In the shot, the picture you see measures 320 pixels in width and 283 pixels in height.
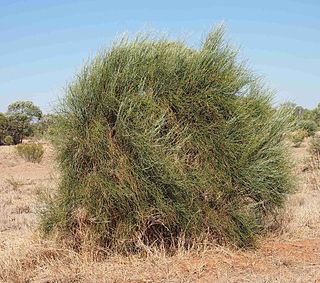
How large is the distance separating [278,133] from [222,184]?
5.90 feet

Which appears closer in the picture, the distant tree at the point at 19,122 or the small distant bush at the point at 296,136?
the small distant bush at the point at 296,136

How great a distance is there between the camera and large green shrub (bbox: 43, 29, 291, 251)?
27.8 ft

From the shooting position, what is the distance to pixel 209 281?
7555 millimetres

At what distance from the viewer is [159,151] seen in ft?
27.9

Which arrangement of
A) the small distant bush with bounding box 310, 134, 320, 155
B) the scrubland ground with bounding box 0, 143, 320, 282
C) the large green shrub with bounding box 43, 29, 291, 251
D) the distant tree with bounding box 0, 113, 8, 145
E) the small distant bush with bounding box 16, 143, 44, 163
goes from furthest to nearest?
the distant tree with bounding box 0, 113, 8, 145 < the small distant bush with bounding box 16, 143, 44, 163 < the small distant bush with bounding box 310, 134, 320, 155 < the large green shrub with bounding box 43, 29, 291, 251 < the scrubland ground with bounding box 0, 143, 320, 282

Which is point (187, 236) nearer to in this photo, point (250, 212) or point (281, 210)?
point (250, 212)

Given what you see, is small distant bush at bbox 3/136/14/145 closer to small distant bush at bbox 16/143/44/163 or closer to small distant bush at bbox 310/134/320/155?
small distant bush at bbox 16/143/44/163

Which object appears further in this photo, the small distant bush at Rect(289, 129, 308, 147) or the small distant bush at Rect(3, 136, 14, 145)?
the small distant bush at Rect(3, 136, 14, 145)

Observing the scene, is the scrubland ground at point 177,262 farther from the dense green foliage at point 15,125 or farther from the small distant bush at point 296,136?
the dense green foliage at point 15,125

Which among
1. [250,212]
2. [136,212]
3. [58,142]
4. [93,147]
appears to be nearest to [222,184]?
[250,212]

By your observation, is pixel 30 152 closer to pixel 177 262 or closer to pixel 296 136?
pixel 296 136

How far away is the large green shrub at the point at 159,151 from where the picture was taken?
8.48 m

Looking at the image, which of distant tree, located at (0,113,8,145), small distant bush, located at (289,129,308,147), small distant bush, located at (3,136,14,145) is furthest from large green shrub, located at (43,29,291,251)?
distant tree, located at (0,113,8,145)

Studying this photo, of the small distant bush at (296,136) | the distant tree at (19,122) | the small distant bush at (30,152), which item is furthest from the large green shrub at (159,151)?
the distant tree at (19,122)
